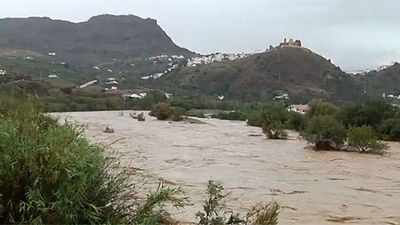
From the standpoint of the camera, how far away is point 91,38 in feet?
475

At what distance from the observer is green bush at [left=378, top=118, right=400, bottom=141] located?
35.0 meters

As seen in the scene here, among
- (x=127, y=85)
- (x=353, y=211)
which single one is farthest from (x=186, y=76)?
(x=353, y=211)

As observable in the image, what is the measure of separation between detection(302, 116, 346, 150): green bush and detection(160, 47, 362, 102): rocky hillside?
141 feet

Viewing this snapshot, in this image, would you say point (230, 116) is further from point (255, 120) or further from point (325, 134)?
point (325, 134)

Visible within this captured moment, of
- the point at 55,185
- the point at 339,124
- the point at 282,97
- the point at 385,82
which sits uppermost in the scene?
the point at 385,82

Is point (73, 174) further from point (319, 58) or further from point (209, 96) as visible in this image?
point (319, 58)

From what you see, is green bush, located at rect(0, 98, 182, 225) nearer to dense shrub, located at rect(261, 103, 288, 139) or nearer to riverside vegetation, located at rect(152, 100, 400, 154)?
riverside vegetation, located at rect(152, 100, 400, 154)

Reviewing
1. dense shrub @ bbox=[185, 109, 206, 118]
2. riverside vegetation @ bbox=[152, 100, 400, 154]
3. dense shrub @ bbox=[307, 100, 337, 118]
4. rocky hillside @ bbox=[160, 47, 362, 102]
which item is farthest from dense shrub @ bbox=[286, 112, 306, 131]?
rocky hillside @ bbox=[160, 47, 362, 102]

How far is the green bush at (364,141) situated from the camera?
26672mm

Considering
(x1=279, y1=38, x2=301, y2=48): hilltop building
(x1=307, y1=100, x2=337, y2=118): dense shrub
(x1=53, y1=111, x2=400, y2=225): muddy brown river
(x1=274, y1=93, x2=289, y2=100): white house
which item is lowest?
(x1=53, y1=111, x2=400, y2=225): muddy brown river

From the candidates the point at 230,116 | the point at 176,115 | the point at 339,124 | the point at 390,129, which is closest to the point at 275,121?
the point at 390,129

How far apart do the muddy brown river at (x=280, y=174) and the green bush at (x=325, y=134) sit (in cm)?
99

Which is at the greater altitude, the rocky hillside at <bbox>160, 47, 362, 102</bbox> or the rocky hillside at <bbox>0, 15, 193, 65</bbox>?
the rocky hillside at <bbox>0, 15, 193, 65</bbox>

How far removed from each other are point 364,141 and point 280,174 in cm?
990
